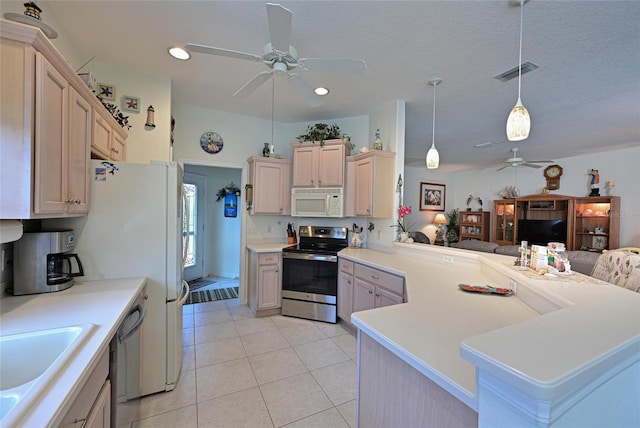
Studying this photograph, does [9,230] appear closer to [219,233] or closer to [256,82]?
[256,82]

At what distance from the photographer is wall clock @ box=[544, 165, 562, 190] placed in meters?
6.06

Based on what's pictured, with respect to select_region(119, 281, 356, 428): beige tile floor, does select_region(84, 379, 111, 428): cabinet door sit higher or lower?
higher

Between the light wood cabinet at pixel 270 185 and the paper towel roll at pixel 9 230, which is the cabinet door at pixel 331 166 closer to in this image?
the light wood cabinet at pixel 270 185

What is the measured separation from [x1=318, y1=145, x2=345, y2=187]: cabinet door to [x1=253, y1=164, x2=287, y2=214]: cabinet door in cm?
61

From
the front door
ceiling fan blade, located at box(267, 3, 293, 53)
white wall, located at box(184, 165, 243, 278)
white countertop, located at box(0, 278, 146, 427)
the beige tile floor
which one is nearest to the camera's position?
white countertop, located at box(0, 278, 146, 427)

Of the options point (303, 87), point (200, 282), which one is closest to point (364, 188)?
point (303, 87)

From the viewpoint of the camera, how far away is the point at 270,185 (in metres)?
3.76

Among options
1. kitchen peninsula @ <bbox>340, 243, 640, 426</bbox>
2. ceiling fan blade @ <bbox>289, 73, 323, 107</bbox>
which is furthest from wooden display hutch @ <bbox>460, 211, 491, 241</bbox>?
ceiling fan blade @ <bbox>289, 73, 323, 107</bbox>

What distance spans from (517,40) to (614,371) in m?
2.35

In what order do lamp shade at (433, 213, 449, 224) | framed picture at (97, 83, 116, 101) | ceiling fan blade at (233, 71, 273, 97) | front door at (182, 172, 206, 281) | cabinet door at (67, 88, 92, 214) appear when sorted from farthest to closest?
lamp shade at (433, 213, 449, 224), front door at (182, 172, 206, 281), framed picture at (97, 83, 116, 101), ceiling fan blade at (233, 71, 273, 97), cabinet door at (67, 88, 92, 214)

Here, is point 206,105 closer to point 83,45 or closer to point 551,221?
point 83,45

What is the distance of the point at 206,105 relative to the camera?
3586mm

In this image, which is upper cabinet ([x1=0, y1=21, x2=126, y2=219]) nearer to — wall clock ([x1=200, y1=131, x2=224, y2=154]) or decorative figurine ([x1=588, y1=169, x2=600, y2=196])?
wall clock ([x1=200, y1=131, x2=224, y2=154])

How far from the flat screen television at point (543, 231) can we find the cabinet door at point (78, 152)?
26.0ft
